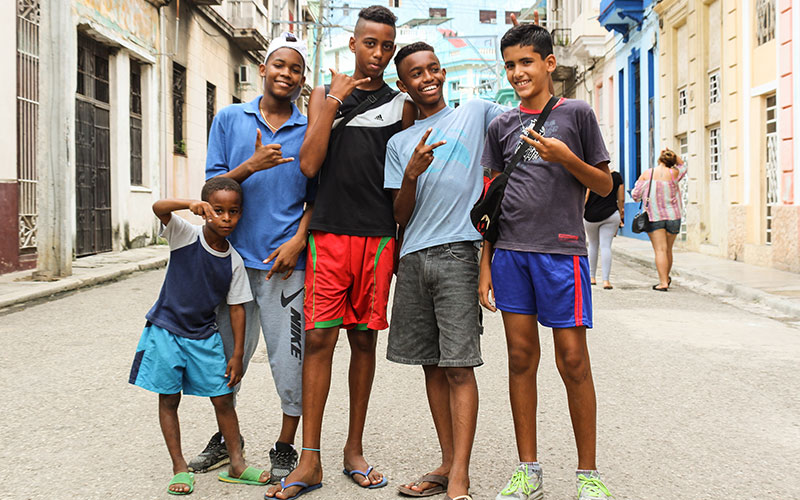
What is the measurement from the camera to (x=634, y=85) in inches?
906

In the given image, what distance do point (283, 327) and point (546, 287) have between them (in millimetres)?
1134

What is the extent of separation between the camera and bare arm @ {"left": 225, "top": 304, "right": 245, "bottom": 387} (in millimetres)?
3479

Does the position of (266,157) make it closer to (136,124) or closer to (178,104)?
(136,124)

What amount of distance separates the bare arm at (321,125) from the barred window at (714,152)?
1449cm

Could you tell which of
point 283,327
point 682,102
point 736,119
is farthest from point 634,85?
point 283,327

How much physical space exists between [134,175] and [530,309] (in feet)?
49.7

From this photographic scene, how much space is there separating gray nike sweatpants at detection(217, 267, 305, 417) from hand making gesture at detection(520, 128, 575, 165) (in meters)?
1.15

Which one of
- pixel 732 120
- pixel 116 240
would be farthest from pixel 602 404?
pixel 116 240

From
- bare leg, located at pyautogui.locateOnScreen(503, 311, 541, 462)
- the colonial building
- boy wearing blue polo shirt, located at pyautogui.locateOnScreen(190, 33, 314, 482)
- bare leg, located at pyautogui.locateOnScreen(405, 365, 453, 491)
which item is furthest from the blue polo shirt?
the colonial building

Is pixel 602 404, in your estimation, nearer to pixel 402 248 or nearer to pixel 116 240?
pixel 402 248

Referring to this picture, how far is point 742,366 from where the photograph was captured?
235 inches

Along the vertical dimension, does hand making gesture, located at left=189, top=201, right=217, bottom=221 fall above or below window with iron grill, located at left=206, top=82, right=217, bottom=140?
below

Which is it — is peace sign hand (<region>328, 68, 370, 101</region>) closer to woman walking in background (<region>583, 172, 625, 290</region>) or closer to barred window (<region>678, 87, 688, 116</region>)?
woman walking in background (<region>583, 172, 625, 290</region>)

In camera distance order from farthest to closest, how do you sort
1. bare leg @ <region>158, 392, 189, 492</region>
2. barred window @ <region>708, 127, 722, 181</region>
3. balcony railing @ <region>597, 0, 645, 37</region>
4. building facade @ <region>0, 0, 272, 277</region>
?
1. balcony railing @ <region>597, 0, 645, 37</region>
2. barred window @ <region>708, 127, 722, 181</region>
3. building facade @ <region>0, 0, 272, 277</region>
4. bare leg @ <region>158, 392, 189, 492</region>
